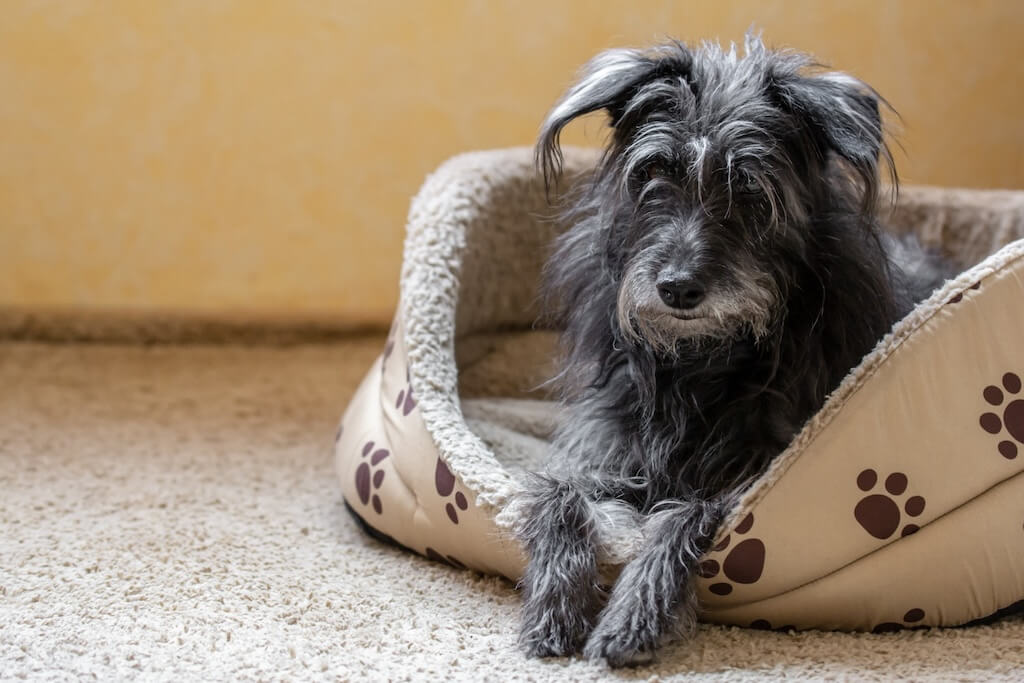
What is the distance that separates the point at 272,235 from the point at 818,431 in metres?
2.31

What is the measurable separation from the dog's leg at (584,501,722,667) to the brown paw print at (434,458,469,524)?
366 mm

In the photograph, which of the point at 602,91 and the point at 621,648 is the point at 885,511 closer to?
the point at 621,648

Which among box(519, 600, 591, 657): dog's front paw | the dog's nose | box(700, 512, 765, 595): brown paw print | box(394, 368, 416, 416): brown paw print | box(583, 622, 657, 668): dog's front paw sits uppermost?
the dog's nose

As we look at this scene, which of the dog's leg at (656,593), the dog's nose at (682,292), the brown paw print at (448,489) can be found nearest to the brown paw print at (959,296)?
the dog's nose at (682,292)

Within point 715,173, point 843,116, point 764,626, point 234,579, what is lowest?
point 234,579

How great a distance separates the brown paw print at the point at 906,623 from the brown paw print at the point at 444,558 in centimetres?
80

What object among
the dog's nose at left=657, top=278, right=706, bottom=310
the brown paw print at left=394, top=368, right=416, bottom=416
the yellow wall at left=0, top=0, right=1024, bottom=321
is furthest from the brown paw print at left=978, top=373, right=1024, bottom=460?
the yellow wall at left=0, top=0, right=1024, bottom=321

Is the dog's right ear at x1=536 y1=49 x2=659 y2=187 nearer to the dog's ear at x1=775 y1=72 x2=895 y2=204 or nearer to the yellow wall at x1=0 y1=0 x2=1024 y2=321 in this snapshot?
the dog's ear at x1=775 y1=72 x2=895 y2=204

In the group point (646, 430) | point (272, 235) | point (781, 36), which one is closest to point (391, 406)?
point (646, 430)

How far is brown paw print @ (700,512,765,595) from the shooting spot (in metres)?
1.91

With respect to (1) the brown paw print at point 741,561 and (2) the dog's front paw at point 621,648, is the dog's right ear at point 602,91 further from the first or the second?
(2) the dog's front paw at point 621,648

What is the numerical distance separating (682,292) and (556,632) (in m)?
0.62

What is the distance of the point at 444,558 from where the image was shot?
Answer: 2299 millimetres

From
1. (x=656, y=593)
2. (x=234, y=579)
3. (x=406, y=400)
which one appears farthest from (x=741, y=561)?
(x=234, y=579)
